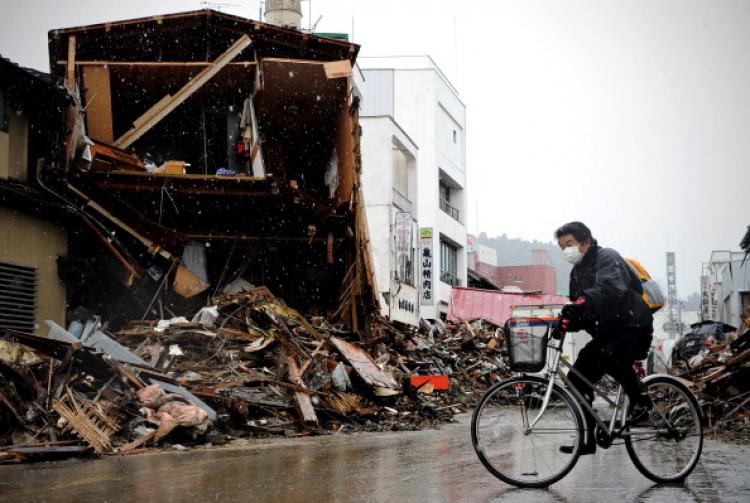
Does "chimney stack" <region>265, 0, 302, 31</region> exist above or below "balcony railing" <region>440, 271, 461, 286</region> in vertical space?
above

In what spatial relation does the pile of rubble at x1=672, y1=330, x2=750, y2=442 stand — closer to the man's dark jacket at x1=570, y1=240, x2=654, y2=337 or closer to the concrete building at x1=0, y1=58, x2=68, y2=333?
the man's dark jacket at x1=570, y1=240, x2=654, y2=337

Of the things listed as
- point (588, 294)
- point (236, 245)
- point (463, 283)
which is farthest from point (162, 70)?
point (463, 283)

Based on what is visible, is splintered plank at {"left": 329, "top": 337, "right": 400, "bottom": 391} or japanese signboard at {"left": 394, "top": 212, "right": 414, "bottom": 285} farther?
japanese signboard at {"left": 394, "top": 212, "right": 414, "bottom": 285}

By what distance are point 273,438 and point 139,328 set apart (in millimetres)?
5097

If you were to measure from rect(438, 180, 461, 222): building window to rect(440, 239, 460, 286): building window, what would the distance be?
2080 millimetres

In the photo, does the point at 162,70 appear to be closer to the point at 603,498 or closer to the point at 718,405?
the point at 718,405

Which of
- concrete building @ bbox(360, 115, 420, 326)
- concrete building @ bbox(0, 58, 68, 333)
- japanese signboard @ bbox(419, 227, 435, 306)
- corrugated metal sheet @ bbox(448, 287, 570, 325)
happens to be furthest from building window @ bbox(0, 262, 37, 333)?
corrugated metal sheet @ bbox(448, 287, 570, 325)

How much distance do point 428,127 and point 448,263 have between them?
8678 mm

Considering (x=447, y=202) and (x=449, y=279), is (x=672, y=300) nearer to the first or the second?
(x=447, y=202)

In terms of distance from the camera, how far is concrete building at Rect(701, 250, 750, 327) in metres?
46.0

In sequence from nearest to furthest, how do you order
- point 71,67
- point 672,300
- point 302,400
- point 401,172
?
point 302,400, point 71,67, point 401,172, point 672,300

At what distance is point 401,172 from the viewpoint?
4312 cm

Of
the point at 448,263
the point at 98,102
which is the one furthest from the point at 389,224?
the point at 98,102

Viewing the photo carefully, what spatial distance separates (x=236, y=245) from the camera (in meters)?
20.7
